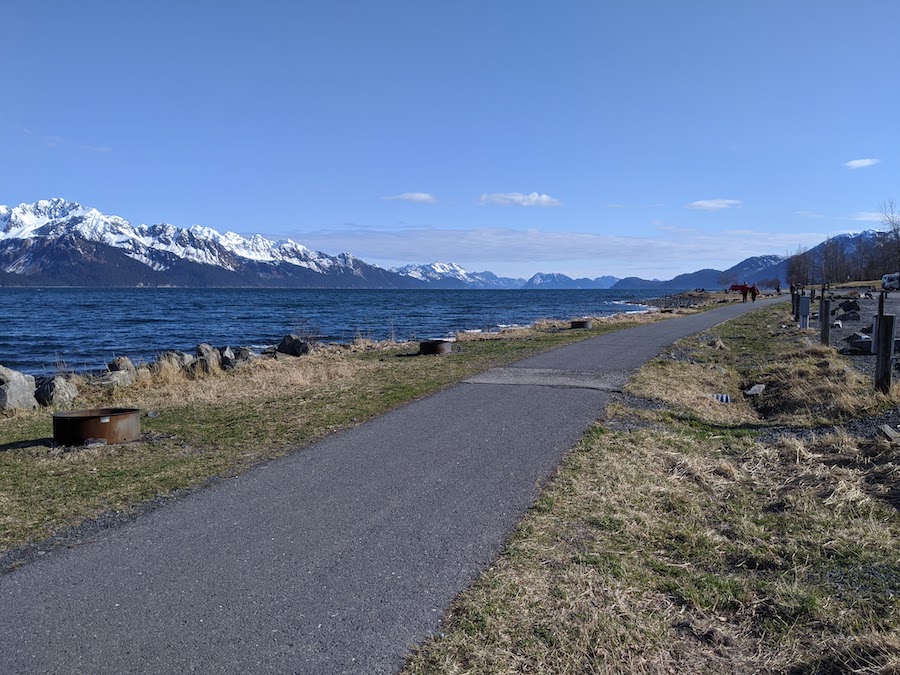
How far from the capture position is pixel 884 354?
10.4 metres

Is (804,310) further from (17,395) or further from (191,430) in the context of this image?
(17,395)

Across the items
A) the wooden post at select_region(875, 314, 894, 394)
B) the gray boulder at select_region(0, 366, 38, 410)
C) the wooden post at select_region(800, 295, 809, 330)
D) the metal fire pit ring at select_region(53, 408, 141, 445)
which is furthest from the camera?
the wooden post at select_region(800, 295, 809, 330)

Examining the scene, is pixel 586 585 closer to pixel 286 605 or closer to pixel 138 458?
pixel 286 605

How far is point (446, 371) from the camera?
1503 centimetres

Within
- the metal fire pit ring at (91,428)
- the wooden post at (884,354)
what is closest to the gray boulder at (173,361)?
the metal fire pit ring at (91,428)

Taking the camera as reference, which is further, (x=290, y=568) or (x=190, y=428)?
(x=190, y=428)

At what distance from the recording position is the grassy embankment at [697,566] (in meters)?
3.57

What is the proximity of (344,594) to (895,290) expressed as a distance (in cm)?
6726

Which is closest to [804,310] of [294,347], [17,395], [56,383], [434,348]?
[434,348]

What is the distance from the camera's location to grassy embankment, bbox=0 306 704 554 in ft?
20.3

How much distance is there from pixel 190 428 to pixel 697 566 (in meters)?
7.17

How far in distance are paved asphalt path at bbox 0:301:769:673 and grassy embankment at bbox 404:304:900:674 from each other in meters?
0.34

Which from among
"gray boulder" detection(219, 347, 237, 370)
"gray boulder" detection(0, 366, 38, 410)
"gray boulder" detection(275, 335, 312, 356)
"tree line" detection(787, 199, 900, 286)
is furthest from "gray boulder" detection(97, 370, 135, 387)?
"tree line" detection(787, 199, 900, 286)

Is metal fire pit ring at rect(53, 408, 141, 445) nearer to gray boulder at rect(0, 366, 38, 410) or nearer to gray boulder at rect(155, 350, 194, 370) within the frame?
gray boulder at rect(0, 366, 38, 410)
